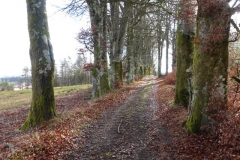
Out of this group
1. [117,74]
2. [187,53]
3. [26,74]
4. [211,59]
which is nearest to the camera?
[211,59]

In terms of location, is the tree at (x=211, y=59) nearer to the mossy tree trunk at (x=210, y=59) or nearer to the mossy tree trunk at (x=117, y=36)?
the mossy tree trunk at (x=210, y=59)

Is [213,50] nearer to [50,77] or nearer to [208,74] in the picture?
[208,74]

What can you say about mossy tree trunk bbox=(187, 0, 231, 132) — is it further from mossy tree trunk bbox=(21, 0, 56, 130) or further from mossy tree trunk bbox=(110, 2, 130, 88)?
mossy tree trunk bbox=(110, 2, 130, 88)

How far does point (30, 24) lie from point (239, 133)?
339 inches

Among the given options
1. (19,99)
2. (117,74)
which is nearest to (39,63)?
(117,74)

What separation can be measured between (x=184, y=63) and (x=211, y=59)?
12.0 feet

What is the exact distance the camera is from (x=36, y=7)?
832 centimetres

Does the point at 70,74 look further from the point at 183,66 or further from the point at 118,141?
the point at 118,141

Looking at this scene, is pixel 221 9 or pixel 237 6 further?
pixel 221 9

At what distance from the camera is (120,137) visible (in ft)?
22.4

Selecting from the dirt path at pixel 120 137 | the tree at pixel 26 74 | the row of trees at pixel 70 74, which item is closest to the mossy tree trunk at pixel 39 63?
the dirt path at pixel 120 137

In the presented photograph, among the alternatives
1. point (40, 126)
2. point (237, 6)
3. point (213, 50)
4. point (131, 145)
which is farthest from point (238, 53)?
point (40, 126)

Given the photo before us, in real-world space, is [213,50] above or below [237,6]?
below

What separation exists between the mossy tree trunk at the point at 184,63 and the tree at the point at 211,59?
3.21 metres
